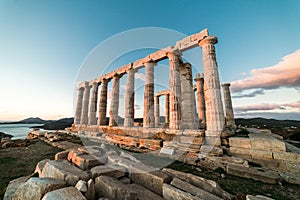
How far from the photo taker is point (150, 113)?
13.6 m

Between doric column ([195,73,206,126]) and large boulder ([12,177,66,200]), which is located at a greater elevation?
doric column ([195,73,206,126])

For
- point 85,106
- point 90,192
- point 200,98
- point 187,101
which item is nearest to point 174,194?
point 90,192

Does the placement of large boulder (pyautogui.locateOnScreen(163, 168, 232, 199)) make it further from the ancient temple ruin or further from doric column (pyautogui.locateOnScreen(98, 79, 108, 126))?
doric column (pyautogui.locateOnScreen(98, 79, 108, 126))

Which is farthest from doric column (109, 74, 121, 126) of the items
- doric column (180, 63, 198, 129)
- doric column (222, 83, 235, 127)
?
doric column (222, 83, 235, 127)

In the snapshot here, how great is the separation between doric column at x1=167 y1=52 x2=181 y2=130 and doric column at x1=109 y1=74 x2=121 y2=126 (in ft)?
28.3

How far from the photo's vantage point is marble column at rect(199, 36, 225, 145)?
9344mm

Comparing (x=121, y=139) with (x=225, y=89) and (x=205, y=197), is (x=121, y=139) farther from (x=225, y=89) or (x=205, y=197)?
(x=225, y=89)

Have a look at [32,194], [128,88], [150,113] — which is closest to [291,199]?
[32,194]

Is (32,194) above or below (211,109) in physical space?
below

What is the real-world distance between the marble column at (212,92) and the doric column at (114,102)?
1177cm

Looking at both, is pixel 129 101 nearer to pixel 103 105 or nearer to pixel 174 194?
pixel 103 105

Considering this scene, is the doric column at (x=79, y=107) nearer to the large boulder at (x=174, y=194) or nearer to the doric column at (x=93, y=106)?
the doric column at (x=93, y=106)

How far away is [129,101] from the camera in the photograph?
16156 millimetres

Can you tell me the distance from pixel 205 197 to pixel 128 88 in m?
14.6
